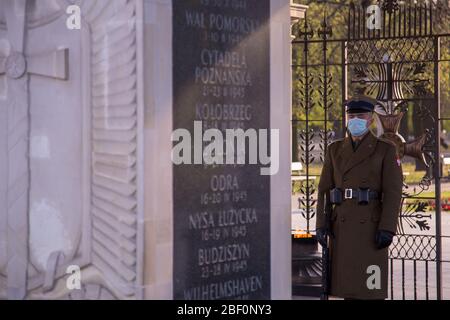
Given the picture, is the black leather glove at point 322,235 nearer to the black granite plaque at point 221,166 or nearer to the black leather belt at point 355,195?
the black leather belt at point 355,195

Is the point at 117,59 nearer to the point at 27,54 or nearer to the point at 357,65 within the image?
the point at 27,54

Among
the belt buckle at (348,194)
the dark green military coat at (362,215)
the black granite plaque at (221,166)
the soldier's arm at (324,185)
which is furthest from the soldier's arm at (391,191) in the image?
the black granite plaque at (221,166)

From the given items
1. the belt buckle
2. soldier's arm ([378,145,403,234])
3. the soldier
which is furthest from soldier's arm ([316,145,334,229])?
soldier's arm ([378,145,403,234])

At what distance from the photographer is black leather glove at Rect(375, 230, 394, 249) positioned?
7.42 meters

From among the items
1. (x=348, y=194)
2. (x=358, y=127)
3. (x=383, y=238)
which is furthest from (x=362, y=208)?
(x=358, y=127)

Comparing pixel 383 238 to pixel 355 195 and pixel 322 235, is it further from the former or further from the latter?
pixel 322 235

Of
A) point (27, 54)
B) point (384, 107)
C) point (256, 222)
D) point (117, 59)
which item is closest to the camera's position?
point (117, 59)

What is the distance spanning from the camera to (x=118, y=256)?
17.7ft

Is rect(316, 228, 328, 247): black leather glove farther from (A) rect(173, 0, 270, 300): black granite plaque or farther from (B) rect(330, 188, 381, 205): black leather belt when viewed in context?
(A) rect(173, 0, 270, 300): black granite plaque

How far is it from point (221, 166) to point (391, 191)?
191 cm

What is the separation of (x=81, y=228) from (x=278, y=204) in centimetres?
128

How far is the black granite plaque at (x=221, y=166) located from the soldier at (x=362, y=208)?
1.44 meters
